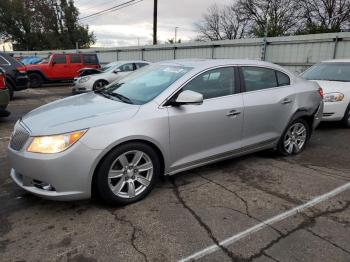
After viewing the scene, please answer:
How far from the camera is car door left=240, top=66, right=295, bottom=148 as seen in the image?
4301mm

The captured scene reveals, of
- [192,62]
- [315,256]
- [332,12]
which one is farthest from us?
[332,12]

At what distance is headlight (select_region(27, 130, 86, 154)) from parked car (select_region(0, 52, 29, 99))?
927 centimetres

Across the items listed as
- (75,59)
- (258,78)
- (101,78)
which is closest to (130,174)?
(258,78)

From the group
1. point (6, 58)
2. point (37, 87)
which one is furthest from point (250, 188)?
point (37, 87)

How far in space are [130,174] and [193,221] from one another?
2.73ft

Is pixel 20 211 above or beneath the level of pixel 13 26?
beneath

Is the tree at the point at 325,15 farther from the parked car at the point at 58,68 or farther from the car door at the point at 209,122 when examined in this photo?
the car door at the point at 209,122

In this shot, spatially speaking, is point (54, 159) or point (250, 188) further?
point (250, 188)

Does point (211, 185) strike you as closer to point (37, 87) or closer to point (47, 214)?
point (47, 214)

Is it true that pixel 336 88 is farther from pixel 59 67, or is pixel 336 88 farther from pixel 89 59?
pixel 59 67

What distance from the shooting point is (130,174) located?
3.38 metres

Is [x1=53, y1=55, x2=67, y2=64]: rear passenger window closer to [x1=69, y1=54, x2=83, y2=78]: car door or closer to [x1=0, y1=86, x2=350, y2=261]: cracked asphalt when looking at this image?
[x1=69, y1=54, x2=83, y2=78]: car door

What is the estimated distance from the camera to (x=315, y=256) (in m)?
2.61

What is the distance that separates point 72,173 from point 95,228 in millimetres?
565
